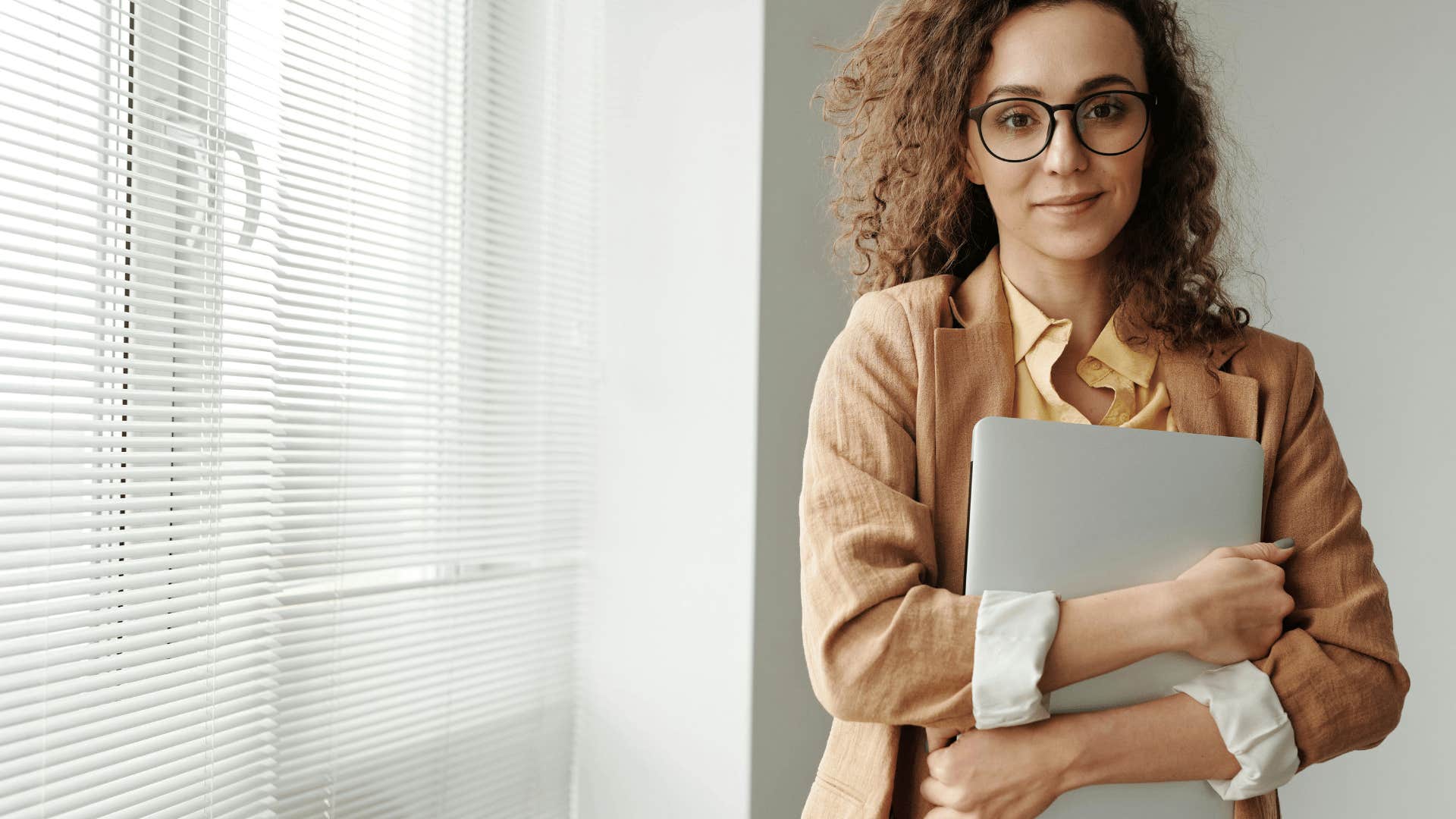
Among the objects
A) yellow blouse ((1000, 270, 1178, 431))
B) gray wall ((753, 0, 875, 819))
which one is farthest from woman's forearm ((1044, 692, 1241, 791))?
gray wall ((753, 0, 875, 819))

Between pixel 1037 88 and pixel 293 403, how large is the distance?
1.21m

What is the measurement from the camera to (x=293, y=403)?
5.27 feet

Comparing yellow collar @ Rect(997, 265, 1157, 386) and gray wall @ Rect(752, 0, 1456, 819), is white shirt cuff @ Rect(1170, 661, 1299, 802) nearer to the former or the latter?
yellow collar @ Rect(997, 265, 1157, 386)

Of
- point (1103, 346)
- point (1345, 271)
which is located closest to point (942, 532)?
point (1103, 346)

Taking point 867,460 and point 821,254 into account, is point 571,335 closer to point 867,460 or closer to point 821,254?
point 821,254

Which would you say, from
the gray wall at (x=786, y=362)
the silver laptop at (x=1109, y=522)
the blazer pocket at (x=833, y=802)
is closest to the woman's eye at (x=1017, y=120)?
the silver laptop at (x=1109, y=522)

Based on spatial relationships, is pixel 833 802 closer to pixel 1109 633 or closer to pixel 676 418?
pixel 1109 633

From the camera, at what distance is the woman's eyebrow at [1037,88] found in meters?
1.12

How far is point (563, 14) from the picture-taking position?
2.26 metres

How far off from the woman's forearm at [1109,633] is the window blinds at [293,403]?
1.14 m

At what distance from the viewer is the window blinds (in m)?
1.24

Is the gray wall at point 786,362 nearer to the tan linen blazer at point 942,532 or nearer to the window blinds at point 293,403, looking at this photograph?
the window blinds at point 293,403

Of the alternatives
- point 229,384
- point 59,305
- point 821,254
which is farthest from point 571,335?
point 59,305

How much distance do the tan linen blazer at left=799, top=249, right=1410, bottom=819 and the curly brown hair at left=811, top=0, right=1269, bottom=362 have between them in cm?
9
